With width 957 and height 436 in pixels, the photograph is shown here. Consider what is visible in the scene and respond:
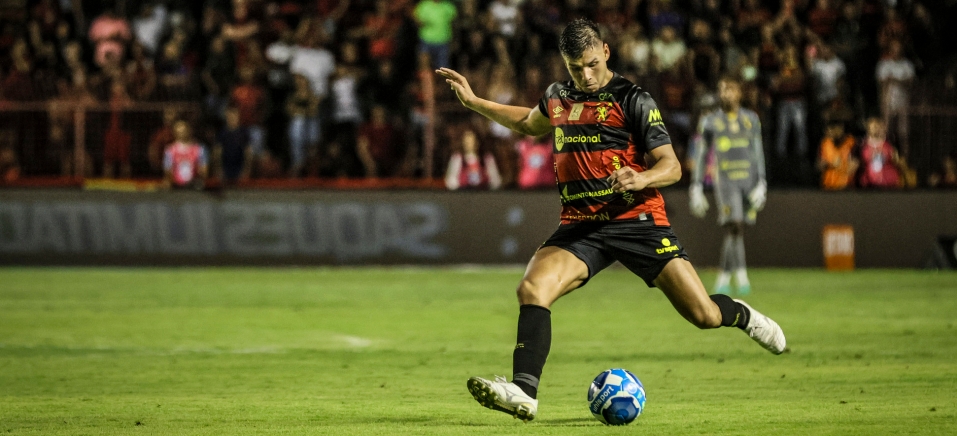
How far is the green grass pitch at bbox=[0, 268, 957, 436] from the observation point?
726 cm

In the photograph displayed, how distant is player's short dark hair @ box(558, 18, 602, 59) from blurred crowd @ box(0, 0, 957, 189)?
12.5m

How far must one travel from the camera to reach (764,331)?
27.0ft

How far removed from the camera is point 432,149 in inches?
822

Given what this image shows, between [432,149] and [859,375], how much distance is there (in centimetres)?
1238

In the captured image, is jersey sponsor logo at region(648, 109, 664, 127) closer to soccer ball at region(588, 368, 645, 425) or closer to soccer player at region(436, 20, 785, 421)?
soccer player at region(436, 20, 785, 421)

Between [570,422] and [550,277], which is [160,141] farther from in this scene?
[570,422]

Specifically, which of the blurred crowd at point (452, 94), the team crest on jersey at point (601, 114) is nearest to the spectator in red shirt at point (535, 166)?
the blurred crowd at point (452, 94)

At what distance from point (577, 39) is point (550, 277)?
1270mm

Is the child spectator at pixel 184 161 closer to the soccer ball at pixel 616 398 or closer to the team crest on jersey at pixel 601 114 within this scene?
the team crest on jersey at pixel 601 114

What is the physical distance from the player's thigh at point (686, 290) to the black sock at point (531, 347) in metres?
0.78

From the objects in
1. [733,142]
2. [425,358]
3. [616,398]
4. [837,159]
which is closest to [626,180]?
[616,398]

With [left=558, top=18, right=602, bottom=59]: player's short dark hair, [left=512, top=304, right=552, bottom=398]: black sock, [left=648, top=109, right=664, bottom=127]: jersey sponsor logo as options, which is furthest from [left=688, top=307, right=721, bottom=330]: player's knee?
[left=558, top=18, right=602, bottom=59]: player's short dark hair

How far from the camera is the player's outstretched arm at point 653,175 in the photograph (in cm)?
683

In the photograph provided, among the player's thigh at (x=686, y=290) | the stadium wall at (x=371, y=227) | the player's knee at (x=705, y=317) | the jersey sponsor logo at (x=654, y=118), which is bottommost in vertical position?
the stadium wall at (x=371, y=227)
